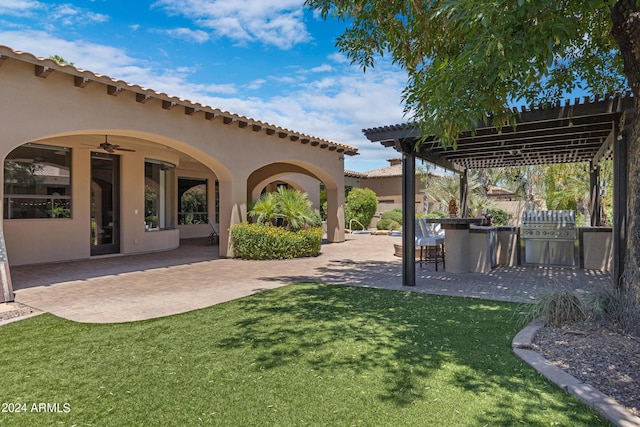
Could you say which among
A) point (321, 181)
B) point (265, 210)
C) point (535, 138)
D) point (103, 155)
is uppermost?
point (103, 155)

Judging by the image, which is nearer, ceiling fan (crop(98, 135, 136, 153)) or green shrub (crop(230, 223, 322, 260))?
ceiling fan (crop(98, 135, 136, 153))

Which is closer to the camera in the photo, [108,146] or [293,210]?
[108,146]

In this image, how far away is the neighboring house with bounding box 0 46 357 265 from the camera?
7.30m

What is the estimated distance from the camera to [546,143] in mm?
9141

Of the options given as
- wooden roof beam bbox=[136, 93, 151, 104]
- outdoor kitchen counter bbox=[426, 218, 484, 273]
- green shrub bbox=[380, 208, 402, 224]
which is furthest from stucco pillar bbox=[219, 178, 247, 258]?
green shrub bbox=[380, 208, 402, 224]

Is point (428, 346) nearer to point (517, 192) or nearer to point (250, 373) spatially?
point (250, 373)

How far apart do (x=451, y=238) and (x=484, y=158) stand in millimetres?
3346

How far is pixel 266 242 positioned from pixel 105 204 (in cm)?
539

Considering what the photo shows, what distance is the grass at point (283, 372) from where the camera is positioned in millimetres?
2828

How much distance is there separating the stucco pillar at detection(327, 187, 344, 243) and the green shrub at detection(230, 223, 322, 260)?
4.80 m

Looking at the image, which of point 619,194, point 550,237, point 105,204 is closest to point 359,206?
point 550,237

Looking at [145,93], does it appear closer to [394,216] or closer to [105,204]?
[105,204]

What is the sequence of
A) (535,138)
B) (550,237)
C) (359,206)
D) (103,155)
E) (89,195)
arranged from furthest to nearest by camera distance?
(359,206) < (103,155) < (89,195) < (550,237) < (535,138)

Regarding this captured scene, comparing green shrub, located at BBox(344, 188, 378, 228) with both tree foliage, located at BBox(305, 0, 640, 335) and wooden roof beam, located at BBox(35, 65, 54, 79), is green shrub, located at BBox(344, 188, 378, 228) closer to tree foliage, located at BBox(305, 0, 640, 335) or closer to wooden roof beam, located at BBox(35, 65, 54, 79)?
tree foliage, located at BBox(305, 0, 640, 335)
